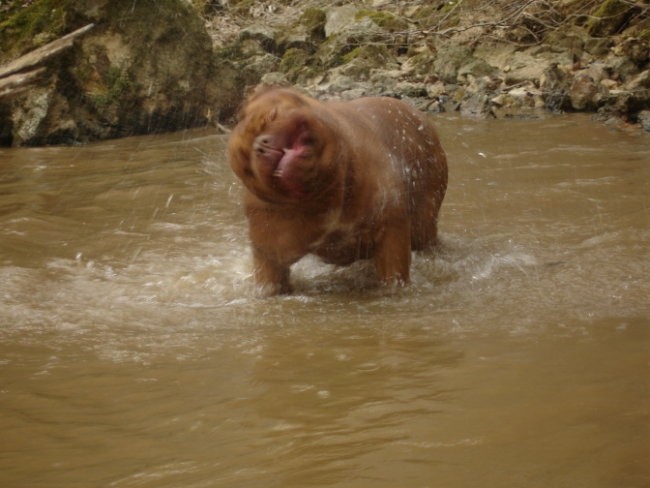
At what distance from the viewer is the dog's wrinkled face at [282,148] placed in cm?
382

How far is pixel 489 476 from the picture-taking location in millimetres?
2270

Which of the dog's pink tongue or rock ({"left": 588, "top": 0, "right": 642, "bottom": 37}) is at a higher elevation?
rock ({"left": 588, "top": 0, "right": 642, "bottom": 37})

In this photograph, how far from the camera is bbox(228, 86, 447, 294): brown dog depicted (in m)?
3.86

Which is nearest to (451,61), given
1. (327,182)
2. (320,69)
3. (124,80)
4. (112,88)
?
(320,69)

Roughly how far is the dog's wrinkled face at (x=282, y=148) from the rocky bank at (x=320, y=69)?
20.5 ft

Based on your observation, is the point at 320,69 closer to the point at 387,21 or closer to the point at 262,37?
the point at 387,21

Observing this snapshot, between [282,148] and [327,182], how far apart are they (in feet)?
1.06

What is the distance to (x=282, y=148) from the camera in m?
3.81

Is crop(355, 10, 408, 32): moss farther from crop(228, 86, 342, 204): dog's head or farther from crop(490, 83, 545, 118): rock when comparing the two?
crop(228, 86, 342, 204): dog's head

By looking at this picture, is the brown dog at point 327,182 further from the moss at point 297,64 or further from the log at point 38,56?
the moss at point 297,64

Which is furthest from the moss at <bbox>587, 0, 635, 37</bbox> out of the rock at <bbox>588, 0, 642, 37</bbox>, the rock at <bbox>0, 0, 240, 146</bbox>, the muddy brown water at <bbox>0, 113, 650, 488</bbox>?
the muddy brown water at <bbox>0, 113, 650, 488</bbox>

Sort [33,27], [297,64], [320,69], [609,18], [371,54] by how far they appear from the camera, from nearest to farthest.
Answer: [33,27] → [609,18] → [371,54] → [320,69] → [297,64]

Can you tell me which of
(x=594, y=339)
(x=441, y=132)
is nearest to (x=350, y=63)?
(x=441, y=132)

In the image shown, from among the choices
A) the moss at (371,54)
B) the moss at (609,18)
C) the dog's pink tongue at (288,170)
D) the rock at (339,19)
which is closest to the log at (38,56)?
the moss at (371,54)
